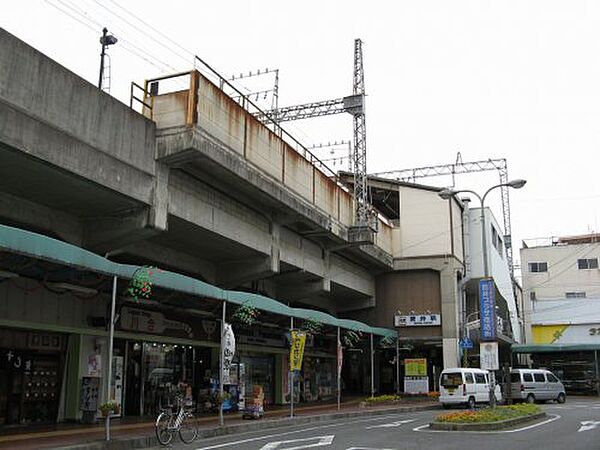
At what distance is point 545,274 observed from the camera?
226ft

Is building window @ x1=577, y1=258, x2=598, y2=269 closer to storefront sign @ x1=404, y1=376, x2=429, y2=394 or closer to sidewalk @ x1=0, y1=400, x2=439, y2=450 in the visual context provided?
storefront sign @ x1=404, y1=376, x2=429, y2=394

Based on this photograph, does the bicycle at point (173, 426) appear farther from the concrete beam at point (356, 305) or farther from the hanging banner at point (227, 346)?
the concrete beam at point (356, 305)

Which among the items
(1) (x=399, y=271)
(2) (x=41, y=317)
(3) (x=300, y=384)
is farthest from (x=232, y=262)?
(1) (x=399, y=271)

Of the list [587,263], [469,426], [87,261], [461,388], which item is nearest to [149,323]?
[87,261]

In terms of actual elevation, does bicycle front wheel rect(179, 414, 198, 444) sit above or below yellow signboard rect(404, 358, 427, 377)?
below

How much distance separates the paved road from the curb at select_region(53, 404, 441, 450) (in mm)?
534

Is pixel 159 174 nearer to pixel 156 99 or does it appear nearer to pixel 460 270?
pixel 156 99

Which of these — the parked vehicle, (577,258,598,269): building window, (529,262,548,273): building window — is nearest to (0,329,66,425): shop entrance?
the parked vehicle

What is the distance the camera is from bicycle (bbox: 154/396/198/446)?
48.9 ft

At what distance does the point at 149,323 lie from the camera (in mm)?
21750

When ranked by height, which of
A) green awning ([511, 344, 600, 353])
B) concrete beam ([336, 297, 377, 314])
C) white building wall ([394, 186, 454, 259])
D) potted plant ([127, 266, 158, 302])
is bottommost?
green awning ([511, 344, 600, 353])

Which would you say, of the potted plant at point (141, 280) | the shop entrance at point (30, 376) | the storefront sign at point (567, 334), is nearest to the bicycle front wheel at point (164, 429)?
the potted plant at point (141, 280)

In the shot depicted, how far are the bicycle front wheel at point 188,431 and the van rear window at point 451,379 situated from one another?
1738 cm

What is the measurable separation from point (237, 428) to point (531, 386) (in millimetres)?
22534
